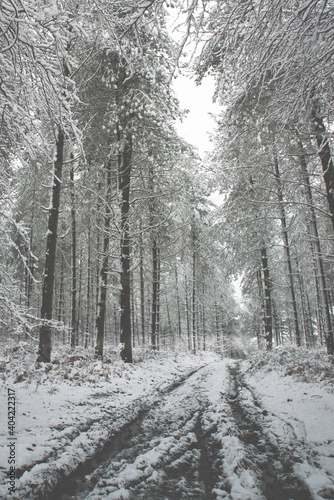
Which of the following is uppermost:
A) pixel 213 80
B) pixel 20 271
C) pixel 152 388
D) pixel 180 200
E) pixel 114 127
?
pixel 213 80

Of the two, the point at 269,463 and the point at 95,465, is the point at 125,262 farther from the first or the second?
the point at 269,463

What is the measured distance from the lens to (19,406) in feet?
14.6

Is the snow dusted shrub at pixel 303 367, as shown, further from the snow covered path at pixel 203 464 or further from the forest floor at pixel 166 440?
the snow covered path at pixel 203 464

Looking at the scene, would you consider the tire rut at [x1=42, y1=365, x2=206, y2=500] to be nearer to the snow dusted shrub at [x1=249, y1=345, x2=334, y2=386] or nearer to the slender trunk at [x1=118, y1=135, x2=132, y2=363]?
the snow dusted shrub at [x1=249, y1=345, x2=334, y2=386]

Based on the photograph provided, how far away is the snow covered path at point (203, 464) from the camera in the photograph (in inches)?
96.9

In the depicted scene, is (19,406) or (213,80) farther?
(213,80)

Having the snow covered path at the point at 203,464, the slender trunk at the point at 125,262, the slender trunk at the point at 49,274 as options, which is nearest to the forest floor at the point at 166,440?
the snow covered path at the point at 203,464

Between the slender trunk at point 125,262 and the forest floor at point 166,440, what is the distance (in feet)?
10.9

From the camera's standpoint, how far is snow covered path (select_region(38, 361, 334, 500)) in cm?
246

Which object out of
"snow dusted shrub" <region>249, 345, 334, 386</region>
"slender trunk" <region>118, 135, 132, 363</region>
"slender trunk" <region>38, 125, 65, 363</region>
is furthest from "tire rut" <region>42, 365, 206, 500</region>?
"slender trunk" <region>118, 135, 132, 363</region>

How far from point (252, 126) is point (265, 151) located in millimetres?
1185

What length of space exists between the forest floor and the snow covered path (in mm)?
11

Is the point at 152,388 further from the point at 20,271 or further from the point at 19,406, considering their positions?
the point at 20,271

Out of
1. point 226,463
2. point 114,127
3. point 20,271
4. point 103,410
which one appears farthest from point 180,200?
point 20,271
